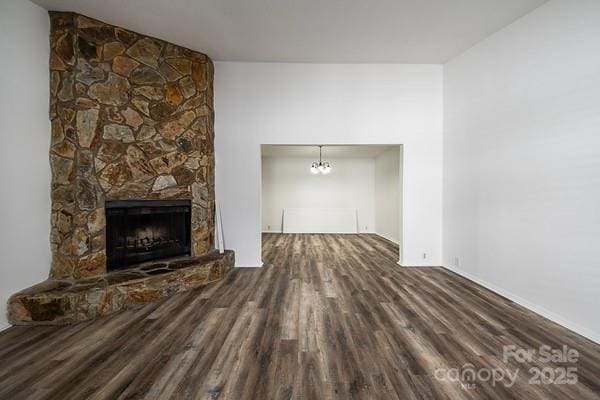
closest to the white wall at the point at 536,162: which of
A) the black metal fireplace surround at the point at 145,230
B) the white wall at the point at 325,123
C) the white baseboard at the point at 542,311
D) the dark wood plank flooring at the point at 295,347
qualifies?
the white baseboard at the point at 542,311

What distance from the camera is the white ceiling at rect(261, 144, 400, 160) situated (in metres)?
6.52

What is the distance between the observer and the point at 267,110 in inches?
160

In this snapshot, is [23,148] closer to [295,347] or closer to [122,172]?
[122,172]

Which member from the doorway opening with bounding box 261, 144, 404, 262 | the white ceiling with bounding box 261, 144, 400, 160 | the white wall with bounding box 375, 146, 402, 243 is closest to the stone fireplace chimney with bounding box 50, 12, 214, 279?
the white ceiling with bounding box 261, 144, 400, 160

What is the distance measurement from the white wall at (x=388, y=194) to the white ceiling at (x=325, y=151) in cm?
29

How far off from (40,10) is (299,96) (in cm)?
310

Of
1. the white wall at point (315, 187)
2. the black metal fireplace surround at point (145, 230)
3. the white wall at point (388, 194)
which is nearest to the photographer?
the black metal fireplace surround at point (145, 230)

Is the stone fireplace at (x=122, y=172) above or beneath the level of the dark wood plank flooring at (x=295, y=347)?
above

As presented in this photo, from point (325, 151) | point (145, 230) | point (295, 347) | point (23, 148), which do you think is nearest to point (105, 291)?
point (145, 230)

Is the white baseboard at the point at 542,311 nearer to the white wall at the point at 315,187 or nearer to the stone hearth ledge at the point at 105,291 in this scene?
the stone hearth ledge at the point at 105,291

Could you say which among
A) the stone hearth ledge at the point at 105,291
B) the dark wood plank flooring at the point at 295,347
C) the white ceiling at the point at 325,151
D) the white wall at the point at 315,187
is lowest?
the dark wood plank flooring at the point at 295,347

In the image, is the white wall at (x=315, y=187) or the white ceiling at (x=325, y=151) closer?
the white ceiling at (x=325, y=151)

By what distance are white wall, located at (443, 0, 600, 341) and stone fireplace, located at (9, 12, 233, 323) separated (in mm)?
3632

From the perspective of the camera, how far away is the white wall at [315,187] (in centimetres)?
813
